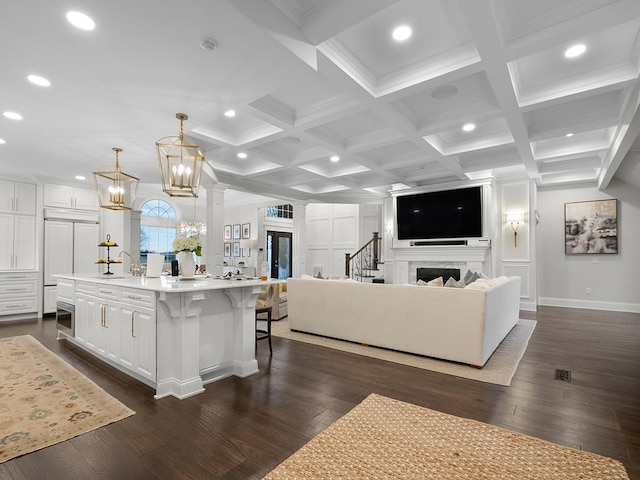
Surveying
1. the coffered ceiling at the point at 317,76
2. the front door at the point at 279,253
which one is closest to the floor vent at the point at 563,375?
the coffered ceiling at the point at 317,76

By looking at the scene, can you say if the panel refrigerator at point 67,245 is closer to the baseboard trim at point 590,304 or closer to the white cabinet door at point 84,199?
the white cabinet door at point 84,199

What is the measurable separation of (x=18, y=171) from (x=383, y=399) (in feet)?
23.8

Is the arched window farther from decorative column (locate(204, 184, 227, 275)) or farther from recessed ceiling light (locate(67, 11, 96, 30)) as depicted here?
recessed ceiling light (locate(67, 11, 96, 30))

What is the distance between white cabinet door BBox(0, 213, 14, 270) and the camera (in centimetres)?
626

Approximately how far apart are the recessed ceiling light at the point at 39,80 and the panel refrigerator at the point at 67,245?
462 cm

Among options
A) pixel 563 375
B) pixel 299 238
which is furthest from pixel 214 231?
pixel 563 375

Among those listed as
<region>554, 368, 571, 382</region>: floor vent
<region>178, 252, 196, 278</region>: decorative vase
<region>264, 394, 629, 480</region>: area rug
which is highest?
<region>178, 252, 196, 278</region>: decorative vase

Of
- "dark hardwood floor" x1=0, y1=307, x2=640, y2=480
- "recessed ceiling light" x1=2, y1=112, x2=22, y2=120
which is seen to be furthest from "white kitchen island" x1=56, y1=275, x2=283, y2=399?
"recessed ceiling light" x1=2, y1=112, x2=22, y2=120

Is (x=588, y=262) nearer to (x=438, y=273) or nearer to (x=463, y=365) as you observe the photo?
(x=438, y=273)

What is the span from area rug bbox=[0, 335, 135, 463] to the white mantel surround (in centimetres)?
670

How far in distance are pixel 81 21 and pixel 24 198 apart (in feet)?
19.4

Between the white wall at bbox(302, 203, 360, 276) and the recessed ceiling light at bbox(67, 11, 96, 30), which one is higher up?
the recessed ceiling light at bbox(67, 11, 96, 30)

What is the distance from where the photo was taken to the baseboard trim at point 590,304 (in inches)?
276

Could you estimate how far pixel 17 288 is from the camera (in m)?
6.31
